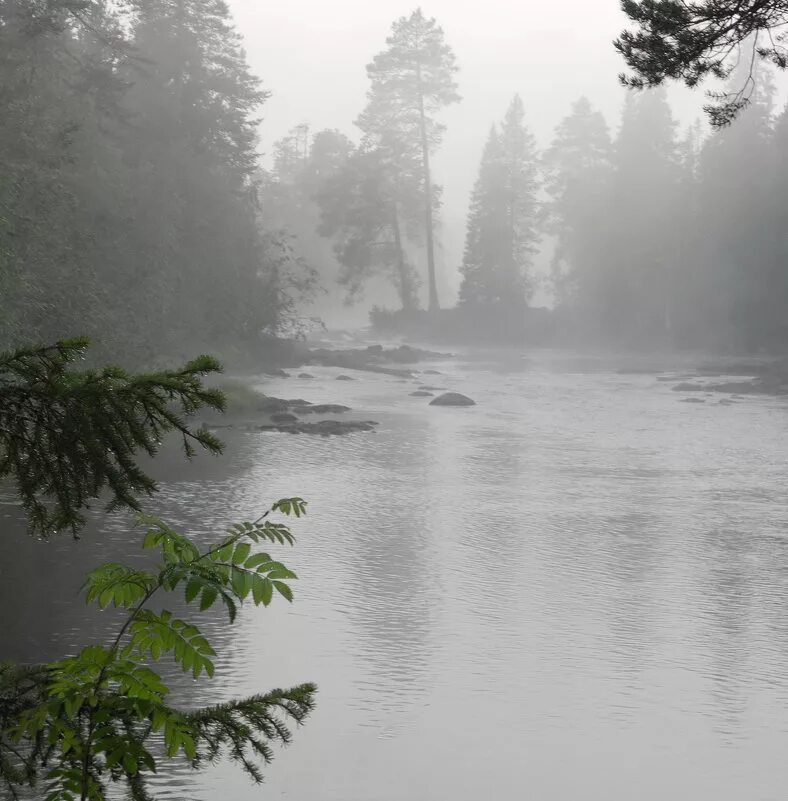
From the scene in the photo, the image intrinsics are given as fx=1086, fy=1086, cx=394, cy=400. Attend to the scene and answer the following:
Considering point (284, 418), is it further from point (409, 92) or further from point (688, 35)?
point (409, 92)

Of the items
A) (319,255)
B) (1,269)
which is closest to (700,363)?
(1,269)

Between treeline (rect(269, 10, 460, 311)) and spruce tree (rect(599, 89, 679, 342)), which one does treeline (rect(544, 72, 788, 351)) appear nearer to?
spruce tree (rect(599, 89, 679, 342))

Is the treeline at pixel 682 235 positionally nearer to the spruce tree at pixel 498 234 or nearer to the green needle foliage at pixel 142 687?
the spruce tree at pixel 498 234

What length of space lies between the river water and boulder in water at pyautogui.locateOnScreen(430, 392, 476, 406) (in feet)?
20.5

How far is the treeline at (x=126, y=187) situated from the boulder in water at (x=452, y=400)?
724 centimetres

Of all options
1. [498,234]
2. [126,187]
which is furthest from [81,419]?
[498,234]

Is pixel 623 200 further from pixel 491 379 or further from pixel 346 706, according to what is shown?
pixel 346 706

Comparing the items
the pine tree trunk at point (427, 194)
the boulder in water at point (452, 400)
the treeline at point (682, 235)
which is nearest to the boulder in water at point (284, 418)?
the boulder in water at point (452, 400)

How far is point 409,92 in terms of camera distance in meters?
57.7

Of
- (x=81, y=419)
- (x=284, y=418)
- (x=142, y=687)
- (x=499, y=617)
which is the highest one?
(x=81, y=419)

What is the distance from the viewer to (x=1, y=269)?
605 inches

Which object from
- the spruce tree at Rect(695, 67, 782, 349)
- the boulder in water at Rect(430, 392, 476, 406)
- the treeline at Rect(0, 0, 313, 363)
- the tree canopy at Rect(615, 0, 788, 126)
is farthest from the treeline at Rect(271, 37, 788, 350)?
the tree canopy at Rect(615, 0, 788, 126)

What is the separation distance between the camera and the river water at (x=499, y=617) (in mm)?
7504

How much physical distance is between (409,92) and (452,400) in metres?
34.2
